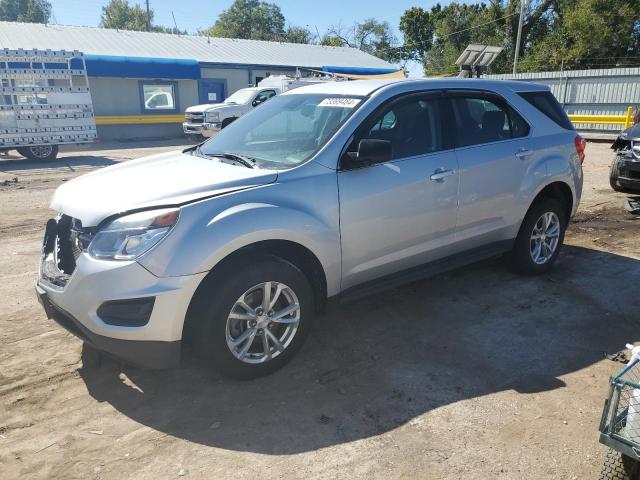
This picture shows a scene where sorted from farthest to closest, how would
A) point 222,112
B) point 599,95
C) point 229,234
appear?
point 599,95
point 222,112
point 229,234

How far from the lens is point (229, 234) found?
10.2 ft

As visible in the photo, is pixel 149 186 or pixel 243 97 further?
pixel 243 97

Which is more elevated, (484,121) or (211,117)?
(484,121)

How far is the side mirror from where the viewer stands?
361 cm

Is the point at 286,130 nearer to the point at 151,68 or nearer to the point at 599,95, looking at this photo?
the point at 599,95

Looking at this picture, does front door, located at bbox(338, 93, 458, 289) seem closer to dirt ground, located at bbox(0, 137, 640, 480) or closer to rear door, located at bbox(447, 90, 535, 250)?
rear door, located at bbox(447, 90, 535, 250)

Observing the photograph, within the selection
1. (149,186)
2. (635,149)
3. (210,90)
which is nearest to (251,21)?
(210,90)

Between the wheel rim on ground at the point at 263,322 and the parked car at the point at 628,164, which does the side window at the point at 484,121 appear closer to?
the wheel rim on ground at the point at 263,322

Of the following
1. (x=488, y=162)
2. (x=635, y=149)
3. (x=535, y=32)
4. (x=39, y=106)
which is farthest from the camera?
(x=535, y=32)

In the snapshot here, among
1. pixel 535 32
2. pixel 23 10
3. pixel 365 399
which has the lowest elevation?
pixel 365 399

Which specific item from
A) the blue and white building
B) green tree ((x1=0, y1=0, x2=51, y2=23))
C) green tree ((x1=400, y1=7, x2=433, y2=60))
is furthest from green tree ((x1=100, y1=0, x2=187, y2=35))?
the blue and white building

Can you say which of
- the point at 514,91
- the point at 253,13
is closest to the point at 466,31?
the point at 253,13

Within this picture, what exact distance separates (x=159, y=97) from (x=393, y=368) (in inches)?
915

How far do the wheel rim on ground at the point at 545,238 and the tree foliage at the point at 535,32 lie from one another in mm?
33389
